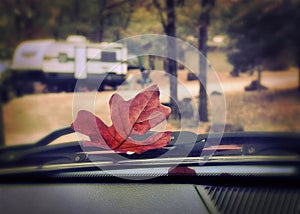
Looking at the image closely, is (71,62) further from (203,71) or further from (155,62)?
(203,71)

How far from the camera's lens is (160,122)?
86.1 inches

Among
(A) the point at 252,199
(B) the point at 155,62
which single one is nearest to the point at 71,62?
(B) the point at 155,62

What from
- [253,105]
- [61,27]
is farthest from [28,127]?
[253,105]

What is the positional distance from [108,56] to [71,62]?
26 centimetres

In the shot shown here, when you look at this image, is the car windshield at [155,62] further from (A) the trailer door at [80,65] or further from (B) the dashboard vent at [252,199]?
(B) the dashboard vent at [252,199]

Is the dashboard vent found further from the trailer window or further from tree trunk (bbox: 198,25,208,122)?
the trailer window

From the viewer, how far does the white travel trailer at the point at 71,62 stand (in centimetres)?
266

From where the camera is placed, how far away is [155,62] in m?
2.70

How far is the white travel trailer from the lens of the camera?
8.74 feet

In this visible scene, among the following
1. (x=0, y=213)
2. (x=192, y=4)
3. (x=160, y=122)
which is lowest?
(x=0, y=213)

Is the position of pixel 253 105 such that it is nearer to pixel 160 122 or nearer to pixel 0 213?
pixel 160 122

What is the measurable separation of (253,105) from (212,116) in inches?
26.1

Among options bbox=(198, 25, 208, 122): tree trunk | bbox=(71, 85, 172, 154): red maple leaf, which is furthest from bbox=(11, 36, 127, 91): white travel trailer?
bbox=(198, 25, 208, 122): tree trunk

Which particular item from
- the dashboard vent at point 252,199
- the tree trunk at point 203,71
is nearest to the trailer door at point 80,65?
the tree trunk at point 203,71
